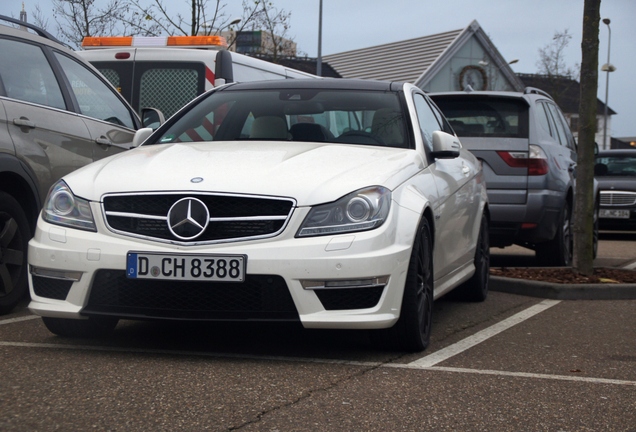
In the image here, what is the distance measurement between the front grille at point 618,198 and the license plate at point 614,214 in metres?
0.12

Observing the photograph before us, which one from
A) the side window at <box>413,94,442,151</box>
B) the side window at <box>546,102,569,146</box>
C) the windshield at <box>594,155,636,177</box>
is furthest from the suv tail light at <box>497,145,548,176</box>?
the windshield at <box>594,155,636,177</box>

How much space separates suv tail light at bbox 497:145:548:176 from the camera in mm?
9703

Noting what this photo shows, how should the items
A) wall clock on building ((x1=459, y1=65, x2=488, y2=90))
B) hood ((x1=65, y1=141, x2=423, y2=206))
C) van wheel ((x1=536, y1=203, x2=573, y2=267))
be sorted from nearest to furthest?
hood ((x1=65, y1=141, x2=423, y2=206)), van wheel ((x1=536, y1=203, x2=573, y2=267)), wall clock on building ((x1=459, y1=65, x2=488, y2=90))

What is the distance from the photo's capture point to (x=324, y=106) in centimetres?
652

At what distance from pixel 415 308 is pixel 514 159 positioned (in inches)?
189

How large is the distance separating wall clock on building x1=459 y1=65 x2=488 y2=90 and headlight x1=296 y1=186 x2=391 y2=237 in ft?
140

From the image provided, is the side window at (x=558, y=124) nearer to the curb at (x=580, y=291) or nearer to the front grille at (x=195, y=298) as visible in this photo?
the curb at (x=580, y=291)

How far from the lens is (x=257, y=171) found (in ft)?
17.0

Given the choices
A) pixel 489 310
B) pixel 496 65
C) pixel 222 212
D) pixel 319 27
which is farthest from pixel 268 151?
pixel 496 65

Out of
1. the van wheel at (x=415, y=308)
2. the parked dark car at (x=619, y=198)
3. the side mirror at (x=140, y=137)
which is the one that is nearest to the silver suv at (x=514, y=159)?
the side mirror at (x=140, y=137)

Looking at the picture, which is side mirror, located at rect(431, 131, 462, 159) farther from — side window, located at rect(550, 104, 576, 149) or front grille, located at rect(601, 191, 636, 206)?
front grille, located at rect(601, 191, 636, 206)

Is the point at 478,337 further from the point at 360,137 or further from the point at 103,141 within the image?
the point at 103,141

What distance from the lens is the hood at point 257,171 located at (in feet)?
→ 16.4

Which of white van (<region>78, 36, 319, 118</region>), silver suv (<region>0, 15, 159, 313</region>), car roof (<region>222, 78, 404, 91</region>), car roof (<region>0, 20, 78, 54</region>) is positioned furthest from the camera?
white van (<region>78, 36, 319, 118</region>)
